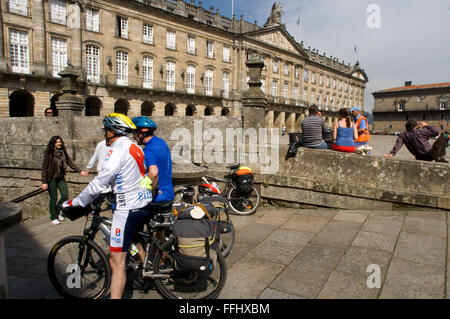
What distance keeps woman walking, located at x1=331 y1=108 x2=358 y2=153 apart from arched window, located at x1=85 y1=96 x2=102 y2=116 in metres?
25.1

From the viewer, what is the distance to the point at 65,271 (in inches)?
121

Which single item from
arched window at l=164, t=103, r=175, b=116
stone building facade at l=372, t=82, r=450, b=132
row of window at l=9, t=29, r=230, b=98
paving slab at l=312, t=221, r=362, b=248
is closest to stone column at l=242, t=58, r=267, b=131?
paving slab at l=312, t=221, r=362, b=248

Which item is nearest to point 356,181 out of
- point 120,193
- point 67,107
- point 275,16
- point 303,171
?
point 303,171

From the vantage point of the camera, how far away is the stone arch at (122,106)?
28.9 metres

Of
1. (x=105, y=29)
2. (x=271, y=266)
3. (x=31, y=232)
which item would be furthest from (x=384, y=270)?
(x=105, y=29)

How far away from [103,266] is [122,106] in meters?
28.7

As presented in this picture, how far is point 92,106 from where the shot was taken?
27.8 m

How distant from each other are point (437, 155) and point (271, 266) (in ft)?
14.0

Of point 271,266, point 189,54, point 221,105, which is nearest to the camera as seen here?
point 271,266

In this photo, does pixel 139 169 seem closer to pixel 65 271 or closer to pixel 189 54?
pixel 65 271

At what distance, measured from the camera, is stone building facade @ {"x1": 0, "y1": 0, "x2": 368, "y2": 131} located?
22.7 meters

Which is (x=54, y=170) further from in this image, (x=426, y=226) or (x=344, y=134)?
(x=426, y=226)

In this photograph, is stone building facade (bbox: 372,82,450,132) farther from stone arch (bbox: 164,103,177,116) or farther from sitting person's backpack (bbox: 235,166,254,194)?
sitting person's backpack (bbox: 235,166,254,194)

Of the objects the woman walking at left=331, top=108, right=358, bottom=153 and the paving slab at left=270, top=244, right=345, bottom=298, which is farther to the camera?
the woman walking at left=331, top=108, right=358, bottom=153
